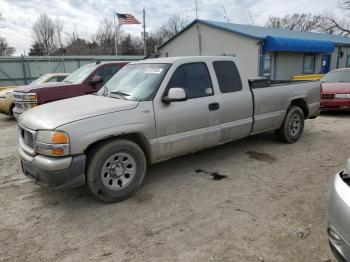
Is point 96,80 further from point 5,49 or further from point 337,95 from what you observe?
point 5,49

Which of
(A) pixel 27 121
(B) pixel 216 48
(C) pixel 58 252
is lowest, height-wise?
(C) pixel 58 252

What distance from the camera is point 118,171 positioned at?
3.92 metres

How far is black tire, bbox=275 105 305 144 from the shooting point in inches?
244

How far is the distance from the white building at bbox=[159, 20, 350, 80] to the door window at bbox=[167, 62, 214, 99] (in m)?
12.9

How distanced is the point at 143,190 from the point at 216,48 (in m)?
16.4

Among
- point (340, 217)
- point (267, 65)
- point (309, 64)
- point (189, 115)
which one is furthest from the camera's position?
point (309, 64)

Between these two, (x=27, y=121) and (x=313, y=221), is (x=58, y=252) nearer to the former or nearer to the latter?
(x=27, y=121)

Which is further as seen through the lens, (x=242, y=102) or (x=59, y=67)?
(x=59, y=67)

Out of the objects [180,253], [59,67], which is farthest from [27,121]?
[59,67]

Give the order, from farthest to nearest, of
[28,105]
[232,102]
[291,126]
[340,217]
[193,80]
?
1. [28,105]
2. [291,126]
3. [232,102]
4. [193,80]
5. [340,217]

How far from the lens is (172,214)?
3578 millimetres

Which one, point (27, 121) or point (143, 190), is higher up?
point (27, 121)

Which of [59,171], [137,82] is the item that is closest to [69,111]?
[59,171]

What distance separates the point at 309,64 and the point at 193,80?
19.0 metres
